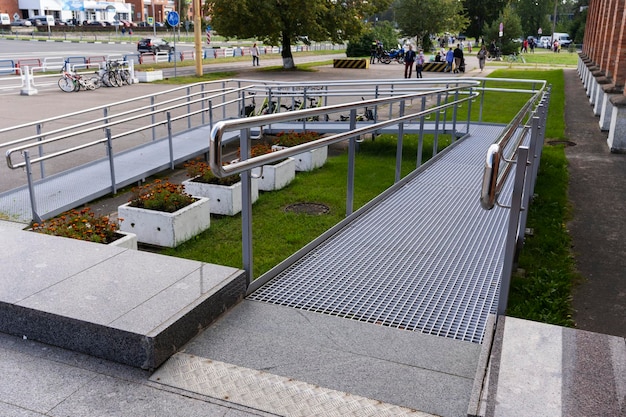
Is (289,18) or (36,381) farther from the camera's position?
(289,18)

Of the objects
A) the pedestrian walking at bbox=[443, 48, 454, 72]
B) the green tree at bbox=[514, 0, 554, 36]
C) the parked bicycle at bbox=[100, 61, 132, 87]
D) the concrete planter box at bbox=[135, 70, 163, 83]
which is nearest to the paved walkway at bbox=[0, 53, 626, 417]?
the parked bicycle at bbox=[100, 61, 132, 87]

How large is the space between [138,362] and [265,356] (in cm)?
57

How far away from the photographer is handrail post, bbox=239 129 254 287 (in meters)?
3.36

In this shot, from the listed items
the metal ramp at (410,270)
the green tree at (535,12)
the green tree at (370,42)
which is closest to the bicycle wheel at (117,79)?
the metal ramp at (410,270)

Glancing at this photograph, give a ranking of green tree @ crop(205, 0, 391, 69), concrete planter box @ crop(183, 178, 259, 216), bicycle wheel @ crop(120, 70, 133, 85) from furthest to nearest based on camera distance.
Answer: green tree @ crop(205, 0, 391, 69)
bicycle wheel @ crop(120, 70, 133, 85)
concrete planter box @ crop(183, 178, 259, 216)

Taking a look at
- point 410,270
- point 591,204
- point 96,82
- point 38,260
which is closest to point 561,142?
point 591,204

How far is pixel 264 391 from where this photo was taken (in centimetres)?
259

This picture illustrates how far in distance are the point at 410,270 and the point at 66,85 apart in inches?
829

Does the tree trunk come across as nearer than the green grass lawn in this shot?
No

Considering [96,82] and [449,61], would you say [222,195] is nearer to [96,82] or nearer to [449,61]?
[96,82]

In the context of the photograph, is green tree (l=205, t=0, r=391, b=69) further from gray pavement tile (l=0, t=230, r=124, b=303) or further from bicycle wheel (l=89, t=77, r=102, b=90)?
gray pavement tile (l=0, t=230, r=124, b=303)

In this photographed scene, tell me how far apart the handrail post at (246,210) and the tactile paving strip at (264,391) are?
2.58ft

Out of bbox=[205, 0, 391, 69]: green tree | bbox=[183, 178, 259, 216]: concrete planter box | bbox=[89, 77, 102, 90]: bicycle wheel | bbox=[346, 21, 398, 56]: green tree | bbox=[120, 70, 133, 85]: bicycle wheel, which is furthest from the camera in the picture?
bbox=[346, 21, 398, 56]: green tree

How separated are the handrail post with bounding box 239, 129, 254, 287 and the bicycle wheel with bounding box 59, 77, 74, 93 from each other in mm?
20919
